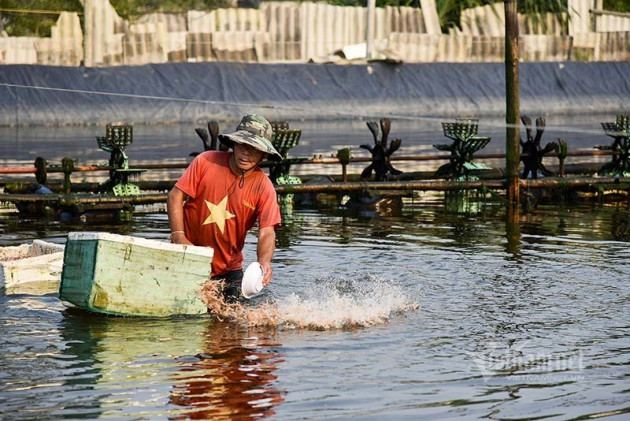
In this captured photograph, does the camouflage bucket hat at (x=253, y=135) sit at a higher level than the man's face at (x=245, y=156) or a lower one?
higher

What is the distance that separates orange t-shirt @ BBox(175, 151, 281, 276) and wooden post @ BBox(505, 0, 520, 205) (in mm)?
10586

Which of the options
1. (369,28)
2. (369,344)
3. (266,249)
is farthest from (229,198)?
(369,28)

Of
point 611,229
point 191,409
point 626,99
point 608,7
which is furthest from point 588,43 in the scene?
point 191,409

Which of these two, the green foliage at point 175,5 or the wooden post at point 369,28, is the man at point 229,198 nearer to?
the wooden post at point 369,28

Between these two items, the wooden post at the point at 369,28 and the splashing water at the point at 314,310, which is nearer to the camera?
the splashing water at the point at 314,310

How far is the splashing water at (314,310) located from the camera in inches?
444

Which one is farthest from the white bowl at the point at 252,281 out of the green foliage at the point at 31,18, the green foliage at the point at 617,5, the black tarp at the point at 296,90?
the green foliage at the point at 617,5

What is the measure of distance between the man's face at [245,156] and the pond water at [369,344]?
139 centimetres

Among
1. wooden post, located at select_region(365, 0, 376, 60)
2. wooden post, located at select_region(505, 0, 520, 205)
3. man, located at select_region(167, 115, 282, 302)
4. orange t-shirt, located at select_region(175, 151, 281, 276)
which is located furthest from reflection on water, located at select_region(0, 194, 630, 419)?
wooden post, located at select_region(365, 0, 376, 60)

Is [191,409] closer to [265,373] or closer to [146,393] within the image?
[146,393]

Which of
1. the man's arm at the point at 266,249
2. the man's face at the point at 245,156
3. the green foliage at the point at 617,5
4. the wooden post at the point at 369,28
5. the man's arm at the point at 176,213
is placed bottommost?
the man's arm at the point at 266,249

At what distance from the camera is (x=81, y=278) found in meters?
11.0

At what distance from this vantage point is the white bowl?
10312mm

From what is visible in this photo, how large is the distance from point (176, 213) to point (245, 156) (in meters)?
0.73
